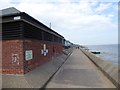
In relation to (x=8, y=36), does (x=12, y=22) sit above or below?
above

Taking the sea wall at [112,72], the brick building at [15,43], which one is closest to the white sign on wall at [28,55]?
the brick building at [15,43]

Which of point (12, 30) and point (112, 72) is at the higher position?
point (12, 30)

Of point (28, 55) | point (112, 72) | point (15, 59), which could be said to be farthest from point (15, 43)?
point (112, 72)

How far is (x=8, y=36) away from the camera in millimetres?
11359

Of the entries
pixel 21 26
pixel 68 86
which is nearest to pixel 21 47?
pixel 21 26

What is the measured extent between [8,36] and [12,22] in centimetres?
79

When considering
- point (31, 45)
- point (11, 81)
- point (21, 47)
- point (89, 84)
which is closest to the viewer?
point (11, 81)

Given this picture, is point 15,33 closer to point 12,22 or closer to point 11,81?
point 12,22

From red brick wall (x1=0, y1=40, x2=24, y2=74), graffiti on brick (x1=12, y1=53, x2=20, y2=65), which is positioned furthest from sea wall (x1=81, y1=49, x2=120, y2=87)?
graffiti on brick (x1=12, y1=53, x2=20, y2=65)

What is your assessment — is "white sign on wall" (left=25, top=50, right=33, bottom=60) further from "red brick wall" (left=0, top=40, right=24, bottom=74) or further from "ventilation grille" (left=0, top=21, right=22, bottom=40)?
"ventilation grille" (left=0, top=21, right=22, bottom=40)

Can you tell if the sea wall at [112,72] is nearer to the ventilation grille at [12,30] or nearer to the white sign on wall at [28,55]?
the white sign on wall at [28,55]

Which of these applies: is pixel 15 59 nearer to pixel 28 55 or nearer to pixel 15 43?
pixel 15 43

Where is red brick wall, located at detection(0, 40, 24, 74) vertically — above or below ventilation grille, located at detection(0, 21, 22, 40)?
below

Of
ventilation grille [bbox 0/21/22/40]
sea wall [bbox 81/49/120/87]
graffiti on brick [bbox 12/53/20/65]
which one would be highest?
ventilation grille [bbox 0/21/22/40]
